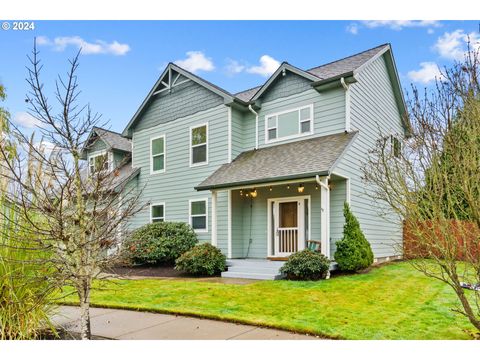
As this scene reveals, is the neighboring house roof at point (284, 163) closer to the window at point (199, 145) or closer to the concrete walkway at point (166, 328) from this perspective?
the window at point (199, 145)

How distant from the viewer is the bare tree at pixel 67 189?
335 centimetres

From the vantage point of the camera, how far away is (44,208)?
328 centimetres

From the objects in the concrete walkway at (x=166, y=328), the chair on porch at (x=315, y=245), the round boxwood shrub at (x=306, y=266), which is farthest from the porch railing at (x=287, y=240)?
the concrete walkway at (x=166, y=328)

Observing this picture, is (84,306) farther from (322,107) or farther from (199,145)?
(199,145)

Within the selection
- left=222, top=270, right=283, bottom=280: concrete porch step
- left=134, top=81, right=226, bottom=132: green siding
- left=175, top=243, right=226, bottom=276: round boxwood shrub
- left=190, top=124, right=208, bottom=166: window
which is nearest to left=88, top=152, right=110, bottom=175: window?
left=222, top=270, right=283, bottom=280: concrete porch step

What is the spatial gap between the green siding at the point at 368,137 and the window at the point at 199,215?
4526 millimetres

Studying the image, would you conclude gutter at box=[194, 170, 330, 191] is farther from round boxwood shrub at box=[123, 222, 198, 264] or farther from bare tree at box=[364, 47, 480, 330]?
bare tree at box=[364, 47, 480, 330]

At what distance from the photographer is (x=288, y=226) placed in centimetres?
1020

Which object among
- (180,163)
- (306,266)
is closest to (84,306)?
(306,266)
